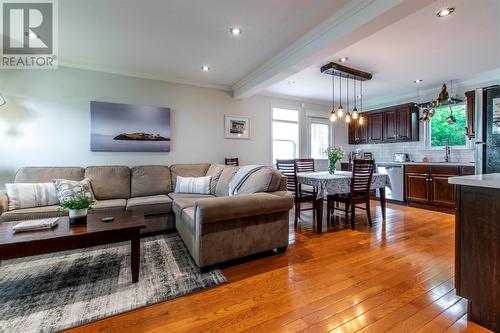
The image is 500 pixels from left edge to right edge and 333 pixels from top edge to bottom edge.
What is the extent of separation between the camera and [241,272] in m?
2.15

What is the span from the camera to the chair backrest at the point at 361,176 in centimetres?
330

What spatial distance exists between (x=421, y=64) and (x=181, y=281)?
4.44 meters

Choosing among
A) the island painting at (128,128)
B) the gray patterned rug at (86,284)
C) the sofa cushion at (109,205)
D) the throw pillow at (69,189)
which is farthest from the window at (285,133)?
the throw pillow at (69,189)

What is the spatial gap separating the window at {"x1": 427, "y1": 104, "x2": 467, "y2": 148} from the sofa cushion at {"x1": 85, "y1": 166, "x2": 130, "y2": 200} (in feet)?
19.5

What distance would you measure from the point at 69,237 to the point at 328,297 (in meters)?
2.01

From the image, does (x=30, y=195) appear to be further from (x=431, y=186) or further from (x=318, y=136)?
(x=431, y=186)

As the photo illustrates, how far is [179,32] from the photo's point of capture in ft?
8.66

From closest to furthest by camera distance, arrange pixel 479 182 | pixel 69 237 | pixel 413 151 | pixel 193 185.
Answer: pixel 479 182
pixel 69 237
pixel 193 185
pixel 413 151

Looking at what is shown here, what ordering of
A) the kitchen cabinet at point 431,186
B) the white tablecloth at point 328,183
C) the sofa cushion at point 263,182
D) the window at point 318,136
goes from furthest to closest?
the window at point 318,136 < the kitchen cabinet at point 431,186 < the white tablecloth at point 328,183 < the sofa cushion at point 263,182

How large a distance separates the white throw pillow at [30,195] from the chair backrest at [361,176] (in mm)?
3898

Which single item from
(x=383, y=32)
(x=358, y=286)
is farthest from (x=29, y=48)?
(x=358, y=286)

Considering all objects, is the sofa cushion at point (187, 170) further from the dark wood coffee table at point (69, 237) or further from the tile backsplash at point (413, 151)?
the tile backsplash at point (413, 151)

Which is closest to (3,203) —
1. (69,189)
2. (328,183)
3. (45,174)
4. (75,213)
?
(69,189)

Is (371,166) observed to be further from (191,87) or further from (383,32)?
(191,87)
